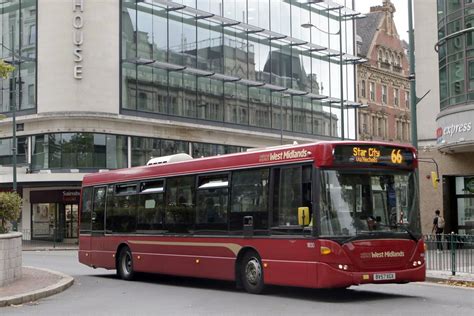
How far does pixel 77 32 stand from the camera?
4653 centimetres

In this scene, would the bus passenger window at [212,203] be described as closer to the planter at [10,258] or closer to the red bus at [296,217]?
the red bus at [296,217]

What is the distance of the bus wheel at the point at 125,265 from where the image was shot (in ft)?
66.5

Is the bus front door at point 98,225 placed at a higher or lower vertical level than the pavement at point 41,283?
higher

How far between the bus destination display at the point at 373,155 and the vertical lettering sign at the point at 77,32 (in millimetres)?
34385

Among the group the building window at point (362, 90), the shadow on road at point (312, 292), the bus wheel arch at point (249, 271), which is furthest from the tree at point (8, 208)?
the building window at point (362, 90)

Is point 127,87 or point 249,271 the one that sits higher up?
point 127,87

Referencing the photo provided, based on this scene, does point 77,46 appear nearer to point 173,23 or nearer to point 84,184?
point 173,23

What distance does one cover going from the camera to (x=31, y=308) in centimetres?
1400

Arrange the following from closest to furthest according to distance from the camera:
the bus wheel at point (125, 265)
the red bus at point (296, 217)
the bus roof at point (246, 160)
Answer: the red bus at point (296, 217) < the bus roof at point (246, 160) < the bus wheel at point (125, 265)

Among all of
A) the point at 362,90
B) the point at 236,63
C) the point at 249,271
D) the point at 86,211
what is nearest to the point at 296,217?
the point at 249,271

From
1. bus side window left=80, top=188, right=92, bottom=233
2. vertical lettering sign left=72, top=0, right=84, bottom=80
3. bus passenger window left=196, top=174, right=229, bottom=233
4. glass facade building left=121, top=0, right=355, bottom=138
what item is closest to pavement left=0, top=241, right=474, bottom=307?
bus side window left=80, top=188, right=92, bottom=233

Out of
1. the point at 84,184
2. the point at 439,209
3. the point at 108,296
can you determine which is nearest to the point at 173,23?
the point at 439,209

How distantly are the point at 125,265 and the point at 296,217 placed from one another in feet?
25.2

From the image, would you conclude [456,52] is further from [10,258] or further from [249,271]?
[10,258]
